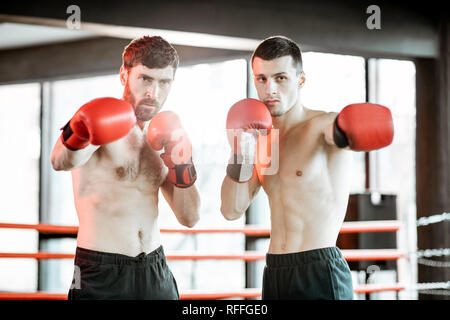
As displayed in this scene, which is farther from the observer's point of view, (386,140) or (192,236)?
(192,236)

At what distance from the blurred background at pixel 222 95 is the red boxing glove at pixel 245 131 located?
0.24 metres

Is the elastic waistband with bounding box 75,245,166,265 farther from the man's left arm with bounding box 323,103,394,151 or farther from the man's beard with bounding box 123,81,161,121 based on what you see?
the man's left arm with bounding box 323,103,394,151

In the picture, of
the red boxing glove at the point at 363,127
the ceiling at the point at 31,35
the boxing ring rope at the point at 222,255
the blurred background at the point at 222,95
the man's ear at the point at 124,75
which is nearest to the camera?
the red boxing glove at the point at 363,127

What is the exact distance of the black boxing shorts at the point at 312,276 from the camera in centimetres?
135

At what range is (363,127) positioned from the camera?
120cm

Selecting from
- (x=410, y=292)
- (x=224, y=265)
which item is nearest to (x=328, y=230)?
(x=410, y=292)

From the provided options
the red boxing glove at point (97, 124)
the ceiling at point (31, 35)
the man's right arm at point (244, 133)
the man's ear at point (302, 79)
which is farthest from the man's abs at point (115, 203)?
the ceiling at point (31, 35)

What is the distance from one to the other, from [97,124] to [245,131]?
345 mm

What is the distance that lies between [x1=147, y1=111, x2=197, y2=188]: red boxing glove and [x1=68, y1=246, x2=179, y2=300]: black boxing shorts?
228 mm

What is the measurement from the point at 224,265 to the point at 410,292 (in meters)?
1.23

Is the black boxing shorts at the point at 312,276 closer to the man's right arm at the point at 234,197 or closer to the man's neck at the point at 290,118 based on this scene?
the man's right arm at the point at 234,197

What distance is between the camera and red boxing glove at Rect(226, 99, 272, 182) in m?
1.29
